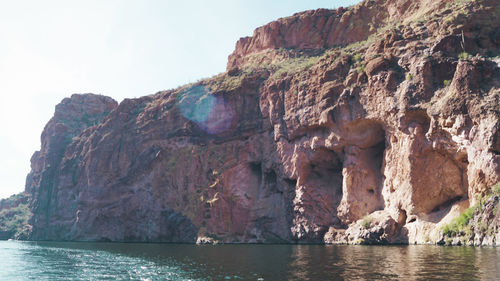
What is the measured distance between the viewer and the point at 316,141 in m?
60.2

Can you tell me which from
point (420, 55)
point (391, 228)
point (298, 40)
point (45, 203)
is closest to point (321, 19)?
point (298, 40)

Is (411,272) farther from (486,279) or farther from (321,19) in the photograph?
A: (321,19)

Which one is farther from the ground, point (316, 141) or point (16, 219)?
point (316, 141)

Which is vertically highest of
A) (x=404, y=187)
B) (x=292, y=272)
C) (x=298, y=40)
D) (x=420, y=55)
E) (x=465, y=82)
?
(x=298, y=40)

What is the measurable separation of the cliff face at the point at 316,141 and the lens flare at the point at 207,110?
0.91ft

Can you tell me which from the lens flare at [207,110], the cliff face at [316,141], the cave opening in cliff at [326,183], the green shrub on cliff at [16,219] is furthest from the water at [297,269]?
the green shrub on cliff at [16,219]

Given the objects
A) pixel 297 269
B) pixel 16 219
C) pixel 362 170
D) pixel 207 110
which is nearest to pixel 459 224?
pixel 362 170

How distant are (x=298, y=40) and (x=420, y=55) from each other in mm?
42935

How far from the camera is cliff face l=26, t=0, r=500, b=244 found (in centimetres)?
4462

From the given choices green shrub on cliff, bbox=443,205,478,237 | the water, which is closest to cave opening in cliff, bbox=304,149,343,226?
green shrub on cliff, bbox=443,205,478,237

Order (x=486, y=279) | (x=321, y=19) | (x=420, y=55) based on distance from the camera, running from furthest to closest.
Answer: (x=321, y=19), (x=420, y=55), (x=486, y=279)

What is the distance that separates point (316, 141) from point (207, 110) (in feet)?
83.7

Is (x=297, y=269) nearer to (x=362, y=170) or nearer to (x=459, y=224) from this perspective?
(x=459, y=224)

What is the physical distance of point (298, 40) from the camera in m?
91.3
